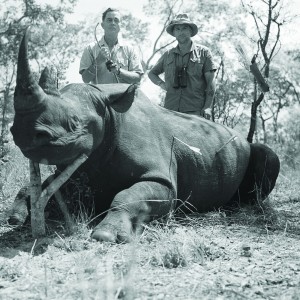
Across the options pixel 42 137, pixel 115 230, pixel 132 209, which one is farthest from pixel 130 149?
pixel 42 137

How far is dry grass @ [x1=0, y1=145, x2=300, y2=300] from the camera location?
250 cm

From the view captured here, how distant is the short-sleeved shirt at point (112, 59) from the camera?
248 inches

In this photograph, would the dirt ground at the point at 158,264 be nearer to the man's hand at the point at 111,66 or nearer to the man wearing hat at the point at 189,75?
the man's hand at the point at 111,66

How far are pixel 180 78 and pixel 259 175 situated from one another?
1.67m

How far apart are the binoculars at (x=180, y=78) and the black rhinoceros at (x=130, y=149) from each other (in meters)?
1.16

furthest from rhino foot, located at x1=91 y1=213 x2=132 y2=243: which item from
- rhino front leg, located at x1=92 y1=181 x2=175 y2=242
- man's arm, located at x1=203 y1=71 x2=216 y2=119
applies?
man's arm, located at x1=203 y1=71 x2=216 y2=119

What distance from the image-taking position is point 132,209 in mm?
3902

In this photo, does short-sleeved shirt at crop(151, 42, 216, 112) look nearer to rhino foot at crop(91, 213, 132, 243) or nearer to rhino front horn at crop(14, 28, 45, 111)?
rhino foot at crop(91, 213, 132, 243)

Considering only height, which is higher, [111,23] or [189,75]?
[111,23]

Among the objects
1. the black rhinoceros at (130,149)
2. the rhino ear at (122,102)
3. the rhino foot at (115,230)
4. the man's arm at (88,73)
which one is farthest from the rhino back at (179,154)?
the man's arm at (88,73)

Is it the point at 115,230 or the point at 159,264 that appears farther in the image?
the point at 115,230

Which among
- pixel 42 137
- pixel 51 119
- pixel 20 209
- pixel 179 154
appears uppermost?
pixel 51 119

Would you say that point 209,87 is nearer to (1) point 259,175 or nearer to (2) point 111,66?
(1) point 259,175

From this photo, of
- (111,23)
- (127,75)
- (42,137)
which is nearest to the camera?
(42,137)
